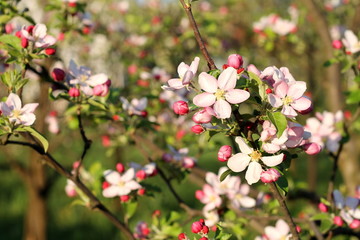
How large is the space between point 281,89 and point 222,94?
0.61ft

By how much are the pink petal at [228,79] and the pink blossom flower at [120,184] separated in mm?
975

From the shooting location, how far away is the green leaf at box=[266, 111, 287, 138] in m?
1.26

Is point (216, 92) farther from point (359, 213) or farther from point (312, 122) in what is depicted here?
point (312, 122)

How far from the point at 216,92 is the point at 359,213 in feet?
3.88

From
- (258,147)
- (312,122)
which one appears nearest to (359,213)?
(312,122)

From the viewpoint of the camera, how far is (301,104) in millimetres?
1403

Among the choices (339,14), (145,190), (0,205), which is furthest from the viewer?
(0,205)

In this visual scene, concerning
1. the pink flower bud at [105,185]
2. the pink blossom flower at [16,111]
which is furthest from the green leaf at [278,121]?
the pink flower bud at [105,185]

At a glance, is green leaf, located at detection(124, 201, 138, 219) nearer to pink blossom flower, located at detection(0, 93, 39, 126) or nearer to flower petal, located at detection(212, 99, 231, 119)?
pink blossom flower, located at detection(0, 93, 39, 126)

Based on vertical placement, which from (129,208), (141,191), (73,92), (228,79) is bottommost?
(129,208)

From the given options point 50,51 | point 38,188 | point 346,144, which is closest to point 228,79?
point 50,51

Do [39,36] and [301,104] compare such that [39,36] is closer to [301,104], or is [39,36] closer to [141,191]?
[141,191]

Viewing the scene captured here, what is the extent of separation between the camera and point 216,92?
134cm

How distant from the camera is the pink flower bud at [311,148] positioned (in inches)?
59.4
